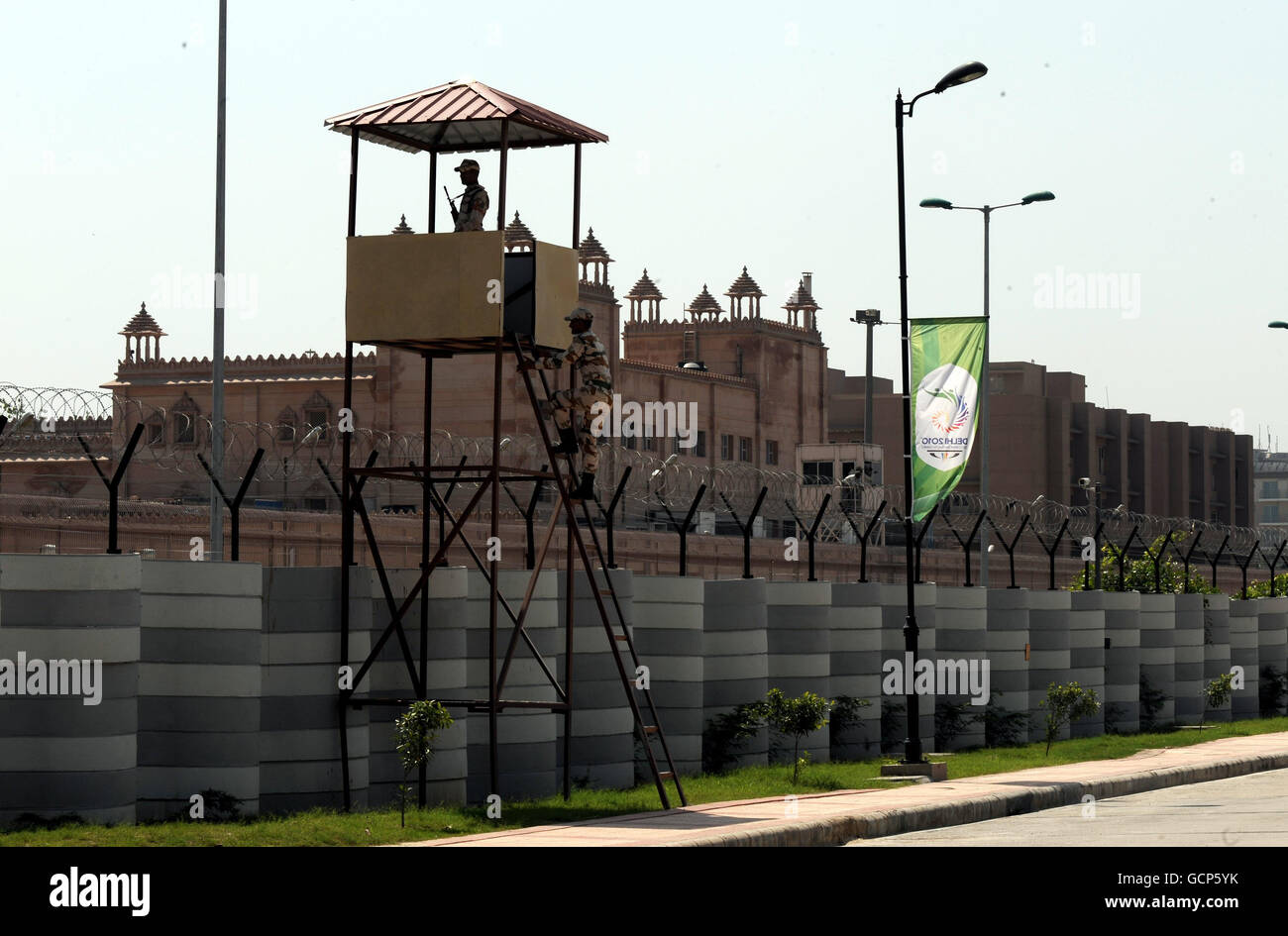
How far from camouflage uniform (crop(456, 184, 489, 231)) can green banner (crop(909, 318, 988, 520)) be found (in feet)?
34.8

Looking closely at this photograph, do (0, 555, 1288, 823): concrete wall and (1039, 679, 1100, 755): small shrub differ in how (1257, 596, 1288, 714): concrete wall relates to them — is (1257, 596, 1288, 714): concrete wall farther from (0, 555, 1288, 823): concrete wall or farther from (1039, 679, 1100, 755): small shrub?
(0, 555, 1288, 823): concrete wall

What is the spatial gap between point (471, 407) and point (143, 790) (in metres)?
61.5

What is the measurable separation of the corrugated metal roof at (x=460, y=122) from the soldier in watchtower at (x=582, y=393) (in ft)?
6.29

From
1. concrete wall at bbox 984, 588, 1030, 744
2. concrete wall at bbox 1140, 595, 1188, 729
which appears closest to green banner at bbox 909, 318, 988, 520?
concrete wall at bbox 984, 588, 1030, 744

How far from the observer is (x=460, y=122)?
19.8 m

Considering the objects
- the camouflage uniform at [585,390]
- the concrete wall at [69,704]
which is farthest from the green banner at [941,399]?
the concrete wall at [69,704]

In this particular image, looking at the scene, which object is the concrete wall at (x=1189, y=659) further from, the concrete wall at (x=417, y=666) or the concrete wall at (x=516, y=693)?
the concrete wall at (x=417, y=666)

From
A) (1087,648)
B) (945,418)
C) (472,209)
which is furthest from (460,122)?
(1087,648)

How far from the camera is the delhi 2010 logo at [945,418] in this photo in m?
28.6

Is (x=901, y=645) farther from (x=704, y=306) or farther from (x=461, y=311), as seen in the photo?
(x=704, y=306)

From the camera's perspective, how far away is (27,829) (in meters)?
16.0
